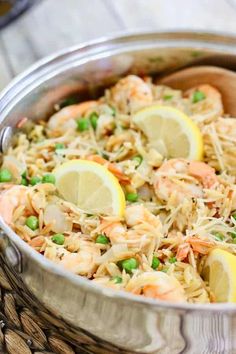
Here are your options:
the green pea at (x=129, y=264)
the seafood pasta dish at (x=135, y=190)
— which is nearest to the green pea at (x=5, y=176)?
the seafood pasta dish at (x=135, y=190)

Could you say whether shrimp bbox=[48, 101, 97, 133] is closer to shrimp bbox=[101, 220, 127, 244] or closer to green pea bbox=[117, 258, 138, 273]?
shrimp bbox=[101, 220, 127, 244]

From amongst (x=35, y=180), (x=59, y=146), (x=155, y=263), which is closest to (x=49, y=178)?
(x=35, y=180)

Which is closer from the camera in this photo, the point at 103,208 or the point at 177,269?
the point at 177,269

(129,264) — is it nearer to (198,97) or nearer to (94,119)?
(94,119)

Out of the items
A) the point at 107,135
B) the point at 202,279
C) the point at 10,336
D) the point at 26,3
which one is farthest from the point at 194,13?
the point at 10,336

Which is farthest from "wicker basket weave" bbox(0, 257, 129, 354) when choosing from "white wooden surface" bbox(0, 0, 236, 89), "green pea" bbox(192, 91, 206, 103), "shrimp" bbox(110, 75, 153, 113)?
"white wooden surface" bbox(0, 0, 236, 89)

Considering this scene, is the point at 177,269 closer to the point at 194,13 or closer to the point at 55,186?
the point at 55,186

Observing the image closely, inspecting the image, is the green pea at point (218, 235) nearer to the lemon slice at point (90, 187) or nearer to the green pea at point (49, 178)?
the lemon slice at point (90, 187)
